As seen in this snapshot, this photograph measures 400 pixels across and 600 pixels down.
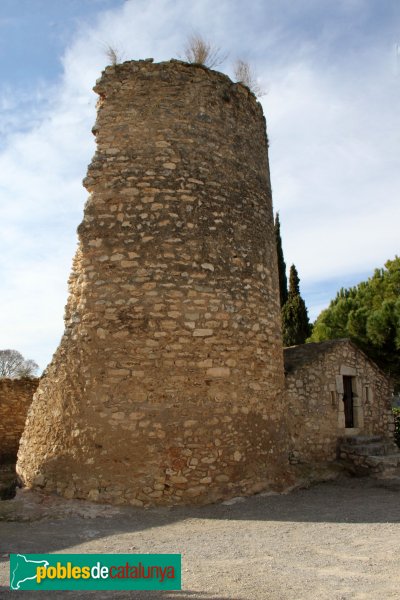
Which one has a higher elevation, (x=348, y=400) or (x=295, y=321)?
(x=295, y=321)

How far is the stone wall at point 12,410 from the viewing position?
467 inches

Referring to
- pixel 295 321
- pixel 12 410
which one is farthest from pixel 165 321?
pixel 295 321

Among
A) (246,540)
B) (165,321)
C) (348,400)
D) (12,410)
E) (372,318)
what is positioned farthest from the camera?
(372,318)

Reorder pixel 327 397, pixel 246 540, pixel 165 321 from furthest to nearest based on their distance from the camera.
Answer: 1. pixel 327 397
2. pixel 165 321
3. pixel 246 540

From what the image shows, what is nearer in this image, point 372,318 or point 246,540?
point 246,540

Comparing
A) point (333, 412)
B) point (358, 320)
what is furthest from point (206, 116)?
point (358, 320)

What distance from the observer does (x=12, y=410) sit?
39.5 ft

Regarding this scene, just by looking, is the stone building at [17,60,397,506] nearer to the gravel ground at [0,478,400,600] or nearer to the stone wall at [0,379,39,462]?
the gravel ground at [0,478,400,600]

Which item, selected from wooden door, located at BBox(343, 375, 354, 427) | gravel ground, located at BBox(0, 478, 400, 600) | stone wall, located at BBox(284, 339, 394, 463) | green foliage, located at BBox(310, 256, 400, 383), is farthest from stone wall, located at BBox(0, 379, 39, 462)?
green foliage, located at BBox(310, 256, 400, 383)

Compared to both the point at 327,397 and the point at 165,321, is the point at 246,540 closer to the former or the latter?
the point at 165,321

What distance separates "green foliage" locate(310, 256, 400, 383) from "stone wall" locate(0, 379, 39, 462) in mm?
10902

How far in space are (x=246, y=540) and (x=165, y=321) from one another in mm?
2990

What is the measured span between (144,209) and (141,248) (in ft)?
1.94

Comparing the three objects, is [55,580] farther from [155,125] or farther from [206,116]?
[206,116]
